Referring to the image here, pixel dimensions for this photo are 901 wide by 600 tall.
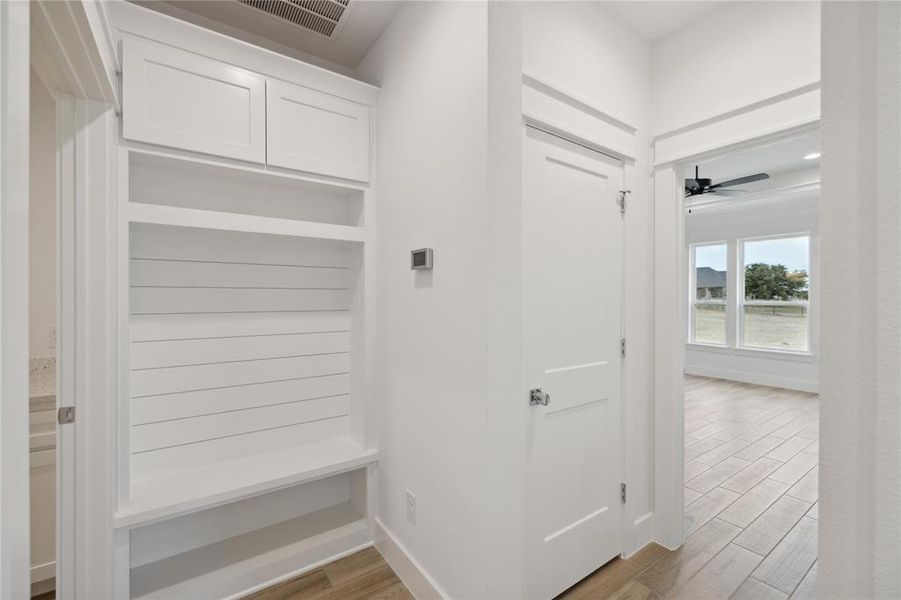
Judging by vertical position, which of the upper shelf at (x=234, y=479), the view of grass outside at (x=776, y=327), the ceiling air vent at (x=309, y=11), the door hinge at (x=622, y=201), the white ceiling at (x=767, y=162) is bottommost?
the upper shelf at (x=234, y=479)

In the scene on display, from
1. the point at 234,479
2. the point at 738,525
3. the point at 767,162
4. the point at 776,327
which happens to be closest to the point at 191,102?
the point at 234,479

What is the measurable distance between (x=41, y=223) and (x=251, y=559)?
6.57 ft

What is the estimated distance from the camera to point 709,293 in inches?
272

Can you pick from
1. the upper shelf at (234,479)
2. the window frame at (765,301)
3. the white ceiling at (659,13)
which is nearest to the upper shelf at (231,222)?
the upper shelf at (234,479)

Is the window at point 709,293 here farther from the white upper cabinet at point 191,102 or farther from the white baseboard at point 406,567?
the white upper cabinet at point 191,102

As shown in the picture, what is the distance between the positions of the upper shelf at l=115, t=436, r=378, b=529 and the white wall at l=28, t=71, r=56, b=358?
935 millimetres

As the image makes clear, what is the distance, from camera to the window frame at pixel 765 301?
18.6 ft

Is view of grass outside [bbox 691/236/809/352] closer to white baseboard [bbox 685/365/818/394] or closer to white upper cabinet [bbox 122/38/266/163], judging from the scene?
white baseboard [bbox 685/365/818/394]

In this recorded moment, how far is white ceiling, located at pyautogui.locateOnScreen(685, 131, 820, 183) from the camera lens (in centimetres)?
421

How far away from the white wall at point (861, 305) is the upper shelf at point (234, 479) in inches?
75.5

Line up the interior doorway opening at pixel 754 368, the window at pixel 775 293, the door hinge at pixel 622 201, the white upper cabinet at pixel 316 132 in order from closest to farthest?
the white upper cabinet at pixel 316 132 → the door hinge at pixel 622 201 → the interior doorway opening at pixel 754 368 → the window at pixel 775 293

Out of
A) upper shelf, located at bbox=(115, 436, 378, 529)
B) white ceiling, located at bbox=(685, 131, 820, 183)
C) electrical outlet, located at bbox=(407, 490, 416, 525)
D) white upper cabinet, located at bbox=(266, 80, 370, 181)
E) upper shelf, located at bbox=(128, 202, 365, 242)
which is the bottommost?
electrical outlet, located at bbox=(407, 490, 416, 525)

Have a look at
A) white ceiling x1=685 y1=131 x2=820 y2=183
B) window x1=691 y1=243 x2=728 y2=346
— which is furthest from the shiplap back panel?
window x1=691 y1=243 x2=728 y2=346

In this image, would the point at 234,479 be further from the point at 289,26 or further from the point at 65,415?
the point at 289,26
